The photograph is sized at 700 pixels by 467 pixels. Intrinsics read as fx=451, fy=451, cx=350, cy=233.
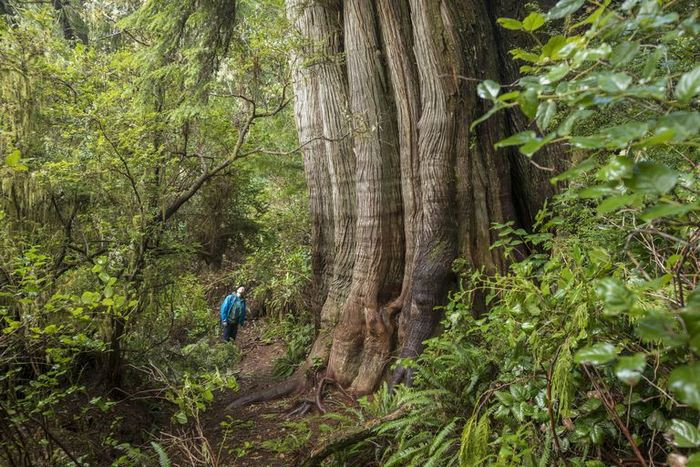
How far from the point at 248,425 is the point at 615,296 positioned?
17.1ft

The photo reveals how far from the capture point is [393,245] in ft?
18.2

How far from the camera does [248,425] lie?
537 cm

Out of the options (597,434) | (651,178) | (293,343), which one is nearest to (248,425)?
(293,343)

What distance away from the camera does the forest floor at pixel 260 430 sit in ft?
14.9

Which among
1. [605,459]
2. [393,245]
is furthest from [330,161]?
[605,459]

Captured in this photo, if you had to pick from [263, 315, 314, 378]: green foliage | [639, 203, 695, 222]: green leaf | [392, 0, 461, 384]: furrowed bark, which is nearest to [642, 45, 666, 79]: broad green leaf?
[639, 203, 695, 222]: green leaf

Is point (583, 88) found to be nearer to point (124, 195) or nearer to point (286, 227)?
point (124, 195)

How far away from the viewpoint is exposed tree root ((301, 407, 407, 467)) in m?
3.56

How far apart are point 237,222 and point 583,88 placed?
322 inches

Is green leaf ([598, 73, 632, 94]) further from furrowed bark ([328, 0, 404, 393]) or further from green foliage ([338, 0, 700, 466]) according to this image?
furrowed bark ([328, 0, 404, 393])

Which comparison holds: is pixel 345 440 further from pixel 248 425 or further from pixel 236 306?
pixel 236 306

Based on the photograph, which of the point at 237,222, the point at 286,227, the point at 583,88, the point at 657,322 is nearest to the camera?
the point at 657,322

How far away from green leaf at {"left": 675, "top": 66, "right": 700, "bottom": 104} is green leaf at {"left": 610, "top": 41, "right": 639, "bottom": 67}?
13 centimetres

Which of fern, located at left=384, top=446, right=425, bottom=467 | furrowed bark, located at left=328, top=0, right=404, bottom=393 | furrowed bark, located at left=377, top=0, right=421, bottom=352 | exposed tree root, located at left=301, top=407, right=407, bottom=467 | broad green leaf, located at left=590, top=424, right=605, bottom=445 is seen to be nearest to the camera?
broad green leaf, located at left=590, top=424, right=605, bottom=445
